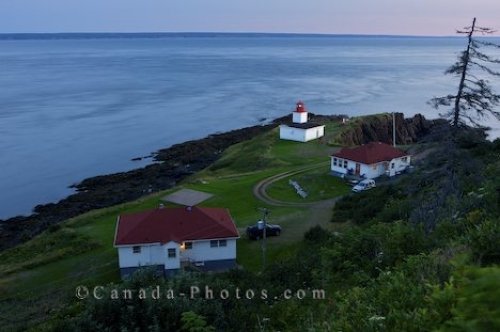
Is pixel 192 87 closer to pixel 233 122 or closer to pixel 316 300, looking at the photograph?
pixel 233 122

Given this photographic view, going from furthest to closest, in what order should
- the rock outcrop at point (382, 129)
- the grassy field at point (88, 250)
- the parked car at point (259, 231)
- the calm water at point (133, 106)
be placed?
the rock outcrop at point (382, 129) < the calm water at point (133, 106) < the parked car at point (259, 231) < the grassy field at point (88, 250)

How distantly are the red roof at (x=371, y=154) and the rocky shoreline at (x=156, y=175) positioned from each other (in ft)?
66.8

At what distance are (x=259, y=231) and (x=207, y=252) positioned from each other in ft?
13.9

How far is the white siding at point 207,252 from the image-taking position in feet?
94.2

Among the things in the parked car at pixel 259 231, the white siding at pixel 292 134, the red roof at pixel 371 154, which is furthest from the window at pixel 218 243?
the white siding at pixel 292 134

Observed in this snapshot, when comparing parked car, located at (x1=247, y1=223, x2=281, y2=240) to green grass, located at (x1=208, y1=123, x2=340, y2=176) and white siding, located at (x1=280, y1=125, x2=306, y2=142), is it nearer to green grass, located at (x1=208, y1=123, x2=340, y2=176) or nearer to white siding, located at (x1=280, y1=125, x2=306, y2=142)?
green grass, located at (x1=208, y1=123, x2=340, y2=176)

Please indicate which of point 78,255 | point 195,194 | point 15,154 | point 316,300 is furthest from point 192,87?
point 316,300

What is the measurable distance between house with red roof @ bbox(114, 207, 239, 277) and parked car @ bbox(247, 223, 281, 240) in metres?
2.48

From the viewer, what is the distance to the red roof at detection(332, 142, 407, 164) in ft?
152

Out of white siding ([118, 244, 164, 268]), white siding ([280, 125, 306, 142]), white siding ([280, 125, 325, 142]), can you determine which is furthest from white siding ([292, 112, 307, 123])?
white siding ([118, 244, 164, 268])

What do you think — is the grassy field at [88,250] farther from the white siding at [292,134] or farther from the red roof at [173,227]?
the white siding at [292,134]

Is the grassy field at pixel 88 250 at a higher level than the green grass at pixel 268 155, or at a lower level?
higher

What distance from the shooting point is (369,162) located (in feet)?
151

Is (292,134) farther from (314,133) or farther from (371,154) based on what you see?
(371,154)
